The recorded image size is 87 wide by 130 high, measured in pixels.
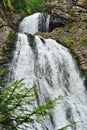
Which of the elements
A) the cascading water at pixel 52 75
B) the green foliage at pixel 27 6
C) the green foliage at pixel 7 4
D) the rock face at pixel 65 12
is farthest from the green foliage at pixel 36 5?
the cascading water at pixel 52 75

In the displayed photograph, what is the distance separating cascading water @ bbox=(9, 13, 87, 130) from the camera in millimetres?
14766

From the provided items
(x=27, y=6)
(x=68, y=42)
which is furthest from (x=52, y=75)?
(x=27, y=6)

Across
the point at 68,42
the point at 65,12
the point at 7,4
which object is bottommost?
the point at 68,42

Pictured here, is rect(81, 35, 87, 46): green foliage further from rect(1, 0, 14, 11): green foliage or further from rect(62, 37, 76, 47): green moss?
rect(1, 0, 14, 11): green foliage

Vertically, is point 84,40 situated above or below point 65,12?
below

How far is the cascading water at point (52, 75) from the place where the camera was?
14.8m

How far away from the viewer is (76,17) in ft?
80.1

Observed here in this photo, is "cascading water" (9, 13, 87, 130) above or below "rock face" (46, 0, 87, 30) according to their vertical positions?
below

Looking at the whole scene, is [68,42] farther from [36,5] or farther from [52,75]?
[36,5]

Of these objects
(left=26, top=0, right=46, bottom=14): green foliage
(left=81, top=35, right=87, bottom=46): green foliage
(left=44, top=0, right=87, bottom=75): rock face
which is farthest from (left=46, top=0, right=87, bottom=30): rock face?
(left=81, top=35, right=87, bottom=46): green foliage

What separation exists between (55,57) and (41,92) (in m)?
3.53

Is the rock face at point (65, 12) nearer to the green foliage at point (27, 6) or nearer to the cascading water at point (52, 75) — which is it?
the green foliage at point (27, 6)

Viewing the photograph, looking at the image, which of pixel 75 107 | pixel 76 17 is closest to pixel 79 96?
pixel 75 107

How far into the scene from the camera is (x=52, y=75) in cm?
1727
